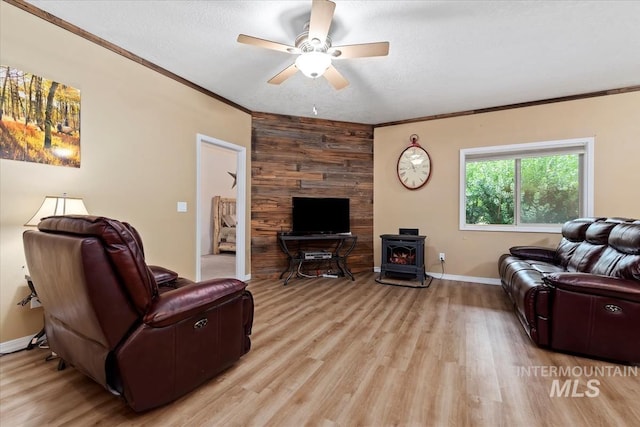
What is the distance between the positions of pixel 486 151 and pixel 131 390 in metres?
4.88

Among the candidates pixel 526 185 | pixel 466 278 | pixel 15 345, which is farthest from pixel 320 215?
pixel 15 345

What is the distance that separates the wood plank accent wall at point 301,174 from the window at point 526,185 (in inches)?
64.3

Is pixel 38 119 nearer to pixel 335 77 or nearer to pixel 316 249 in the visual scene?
pixel 335 77

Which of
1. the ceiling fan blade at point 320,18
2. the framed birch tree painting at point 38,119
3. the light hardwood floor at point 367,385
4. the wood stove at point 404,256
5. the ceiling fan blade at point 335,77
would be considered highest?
the ceiling fan blade at point 320,18

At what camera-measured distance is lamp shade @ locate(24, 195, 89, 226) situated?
2092mm

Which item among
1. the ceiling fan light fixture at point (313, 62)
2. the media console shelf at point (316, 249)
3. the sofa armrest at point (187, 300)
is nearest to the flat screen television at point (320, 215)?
the media console shelf at point (316, 249)

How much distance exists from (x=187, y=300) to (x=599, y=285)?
9.00 ft

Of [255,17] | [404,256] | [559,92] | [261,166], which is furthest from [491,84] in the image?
[261,166]

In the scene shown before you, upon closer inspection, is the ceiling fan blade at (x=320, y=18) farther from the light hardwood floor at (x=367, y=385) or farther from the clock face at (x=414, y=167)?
the clock face at (x=414, y=167)

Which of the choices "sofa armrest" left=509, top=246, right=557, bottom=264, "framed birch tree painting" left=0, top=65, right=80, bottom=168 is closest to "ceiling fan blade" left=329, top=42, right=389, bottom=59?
"framed birch tree painting" left=0, top=65, right=80, bottom=168

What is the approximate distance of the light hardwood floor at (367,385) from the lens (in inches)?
57.4

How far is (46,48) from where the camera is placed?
231cm

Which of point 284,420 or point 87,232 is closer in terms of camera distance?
point 87,232

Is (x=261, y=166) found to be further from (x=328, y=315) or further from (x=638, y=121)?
(x=638, y=121)
